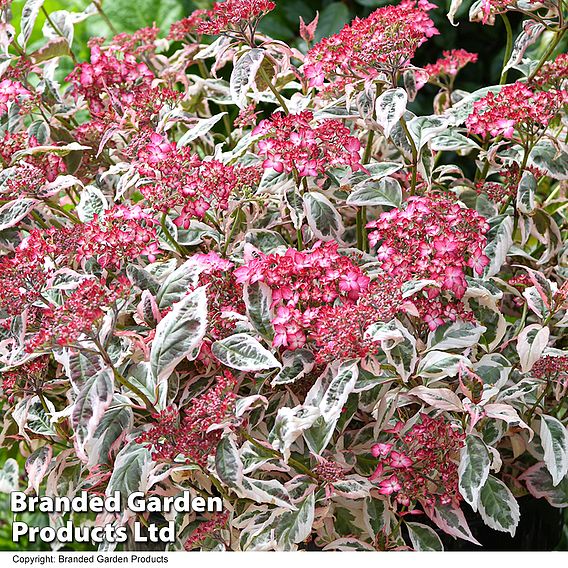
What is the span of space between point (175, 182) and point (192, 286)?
0.12 metres

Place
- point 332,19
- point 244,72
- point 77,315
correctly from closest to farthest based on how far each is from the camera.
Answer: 1. point 77,315
2. point 244,72
3. point 332,19

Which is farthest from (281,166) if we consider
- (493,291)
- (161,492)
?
(161,492)

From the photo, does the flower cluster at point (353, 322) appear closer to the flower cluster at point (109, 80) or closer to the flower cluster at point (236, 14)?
the flower cluster at point (236, 14)

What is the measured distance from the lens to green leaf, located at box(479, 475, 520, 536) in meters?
0.87

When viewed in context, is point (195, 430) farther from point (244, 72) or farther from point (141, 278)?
point (244, 72)

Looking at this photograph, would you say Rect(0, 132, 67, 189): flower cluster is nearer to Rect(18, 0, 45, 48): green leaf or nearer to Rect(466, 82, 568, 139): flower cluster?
Rect(18, 0, 45, 48): green leaf

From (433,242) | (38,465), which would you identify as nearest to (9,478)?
(38,465)

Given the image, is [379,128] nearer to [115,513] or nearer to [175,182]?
[175,182]

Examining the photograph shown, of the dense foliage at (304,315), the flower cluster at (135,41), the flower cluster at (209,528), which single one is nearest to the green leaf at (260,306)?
the dense foliage at (304,315)

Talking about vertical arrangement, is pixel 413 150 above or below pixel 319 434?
above

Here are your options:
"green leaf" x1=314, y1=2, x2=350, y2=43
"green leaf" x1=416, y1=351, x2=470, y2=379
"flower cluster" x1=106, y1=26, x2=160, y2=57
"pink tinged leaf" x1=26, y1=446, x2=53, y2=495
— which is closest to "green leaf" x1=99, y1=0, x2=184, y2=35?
"green leaf" x1=314, y1=2, x2=350, y2=43

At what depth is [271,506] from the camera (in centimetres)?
90

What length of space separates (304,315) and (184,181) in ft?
0.70

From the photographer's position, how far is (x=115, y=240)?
84 cm
